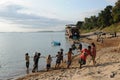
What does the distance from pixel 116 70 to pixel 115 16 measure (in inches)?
3608

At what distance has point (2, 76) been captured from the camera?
109 feet

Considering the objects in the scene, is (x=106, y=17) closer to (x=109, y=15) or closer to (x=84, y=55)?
(x=109, y=15)

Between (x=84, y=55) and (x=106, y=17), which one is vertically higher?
(x=106, y=17)

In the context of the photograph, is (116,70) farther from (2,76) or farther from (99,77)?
(2,76)

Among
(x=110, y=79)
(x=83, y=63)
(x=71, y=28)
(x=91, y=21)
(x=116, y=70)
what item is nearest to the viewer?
(x=110, y=79)

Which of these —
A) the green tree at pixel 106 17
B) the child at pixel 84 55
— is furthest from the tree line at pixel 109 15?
the child at pixel 84 55

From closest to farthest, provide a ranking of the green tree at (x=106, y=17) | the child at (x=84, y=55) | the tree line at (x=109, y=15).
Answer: the child at (x=84, y=55), the tree line at (x=109, y=15), the green tree at (x=106, y=17)

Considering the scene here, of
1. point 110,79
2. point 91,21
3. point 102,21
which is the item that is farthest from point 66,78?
point 91,21

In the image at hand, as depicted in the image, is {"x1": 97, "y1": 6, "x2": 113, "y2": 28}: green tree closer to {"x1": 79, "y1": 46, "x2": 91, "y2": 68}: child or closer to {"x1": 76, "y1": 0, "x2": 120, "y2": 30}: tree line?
{"x1": 76, "y1": 0, "x2": 120, "y2": 30}: tree line

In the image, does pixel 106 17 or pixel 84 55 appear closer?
pixel 84 55

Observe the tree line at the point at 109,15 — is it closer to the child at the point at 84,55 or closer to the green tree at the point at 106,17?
the green tree at the point at 106,17

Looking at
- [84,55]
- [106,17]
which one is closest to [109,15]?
[106,17]

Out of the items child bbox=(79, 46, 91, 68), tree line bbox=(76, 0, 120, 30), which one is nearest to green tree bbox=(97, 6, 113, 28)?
Answer: tree line bbox=(76, 0, 120, 30)

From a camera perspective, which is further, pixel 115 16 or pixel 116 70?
pixel 115 16
